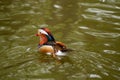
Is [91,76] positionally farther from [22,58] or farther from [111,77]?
[22,58]

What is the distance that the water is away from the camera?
866cm

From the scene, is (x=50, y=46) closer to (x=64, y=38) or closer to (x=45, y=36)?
(x=45, y=36)

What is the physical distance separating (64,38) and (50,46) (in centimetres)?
175

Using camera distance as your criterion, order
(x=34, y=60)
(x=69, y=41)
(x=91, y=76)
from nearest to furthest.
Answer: (x=91, y=76) → (x=34, y=60) → (x=69, y=41)

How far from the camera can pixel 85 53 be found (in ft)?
32.2

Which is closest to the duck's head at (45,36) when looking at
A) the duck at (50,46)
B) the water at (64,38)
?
the duck at (50,46)

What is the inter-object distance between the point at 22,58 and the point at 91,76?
7.13ft

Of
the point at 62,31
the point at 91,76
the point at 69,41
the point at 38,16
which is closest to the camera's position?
the point at 91,76

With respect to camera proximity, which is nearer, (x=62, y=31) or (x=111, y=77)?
(x=111, y=77)

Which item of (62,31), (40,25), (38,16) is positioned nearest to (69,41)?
(62,31)

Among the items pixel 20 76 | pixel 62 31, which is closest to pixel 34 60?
pixel 20 76

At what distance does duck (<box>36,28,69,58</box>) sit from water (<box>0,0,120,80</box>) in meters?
0.18

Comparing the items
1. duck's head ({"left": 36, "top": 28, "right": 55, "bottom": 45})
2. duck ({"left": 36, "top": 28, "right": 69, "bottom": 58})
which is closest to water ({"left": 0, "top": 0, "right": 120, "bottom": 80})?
duck ({"left": 36, "top": 28, "right": 69, "bottom": 58})

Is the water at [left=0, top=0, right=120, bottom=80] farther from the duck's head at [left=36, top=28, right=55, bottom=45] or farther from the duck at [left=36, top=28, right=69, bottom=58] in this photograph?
the duck's head at [left=36, top=28, right=55, bottom=45]
